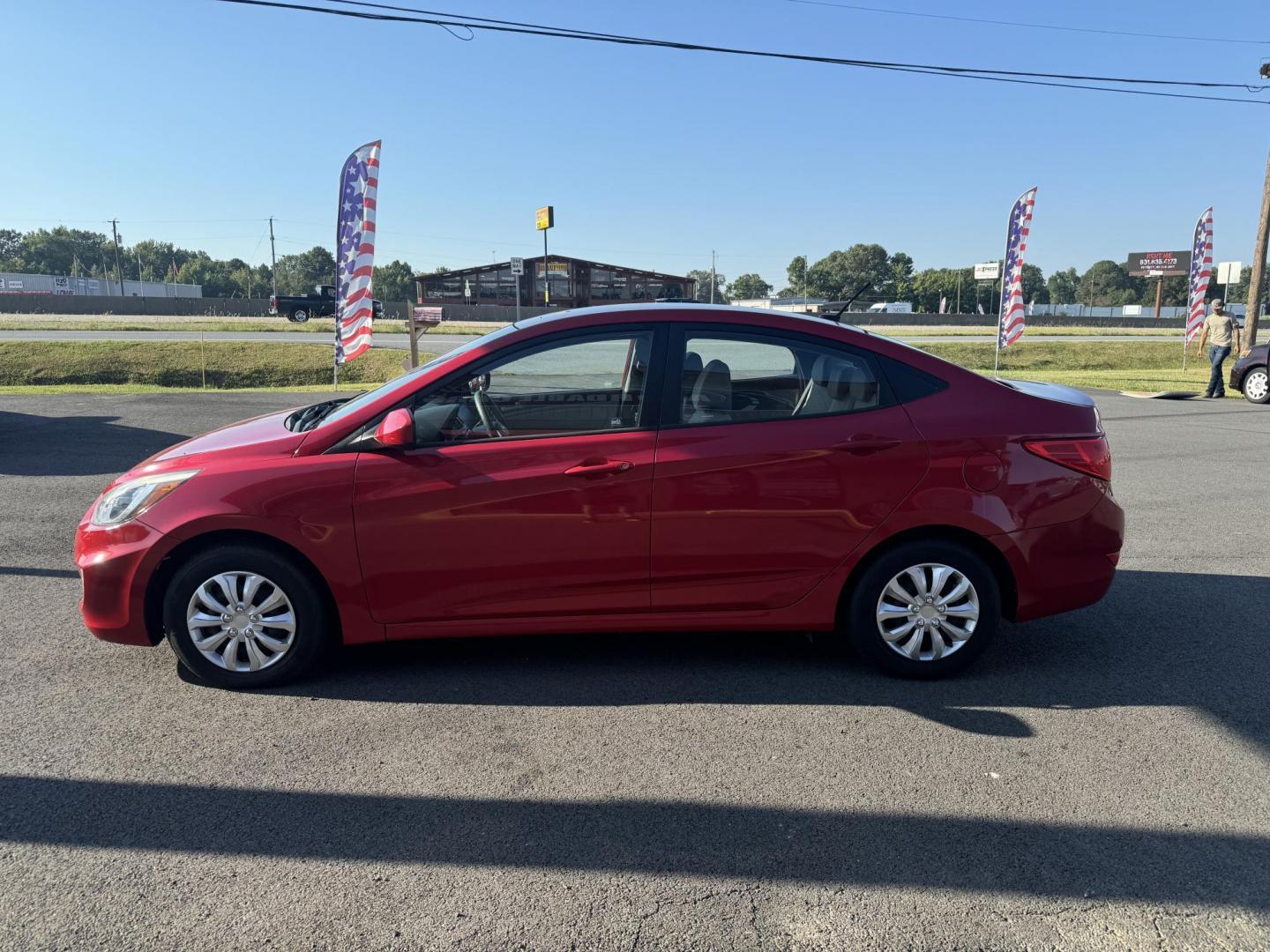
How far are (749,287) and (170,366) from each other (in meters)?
140

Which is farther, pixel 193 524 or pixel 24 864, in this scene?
pixel 193 524

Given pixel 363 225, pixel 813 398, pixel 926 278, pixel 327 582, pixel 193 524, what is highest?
pixel 926 278

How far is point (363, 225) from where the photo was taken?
14.4 meters

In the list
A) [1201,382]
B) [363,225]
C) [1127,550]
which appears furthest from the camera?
[1201,382]

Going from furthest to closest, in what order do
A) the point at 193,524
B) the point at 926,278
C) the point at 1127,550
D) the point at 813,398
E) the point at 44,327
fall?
the point at 926,278 → the point at 44,327 → the point at 1127,550 → the point at 813,398 → the point at 193,524

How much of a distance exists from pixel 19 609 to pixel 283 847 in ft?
10.8

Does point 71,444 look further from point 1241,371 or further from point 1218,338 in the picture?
point 1241,371

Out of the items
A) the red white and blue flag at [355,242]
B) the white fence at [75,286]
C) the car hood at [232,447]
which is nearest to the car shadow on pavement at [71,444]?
the red white and blue flag at [355,242]

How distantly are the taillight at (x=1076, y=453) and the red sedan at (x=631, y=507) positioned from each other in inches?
0.5

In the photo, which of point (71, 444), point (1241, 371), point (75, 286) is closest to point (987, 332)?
point (1241, 371)

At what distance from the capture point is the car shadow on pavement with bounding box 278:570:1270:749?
12.8ft

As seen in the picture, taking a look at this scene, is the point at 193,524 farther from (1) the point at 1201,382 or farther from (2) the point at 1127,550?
(1) the point at 1201,382

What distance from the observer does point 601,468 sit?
382 centimetres

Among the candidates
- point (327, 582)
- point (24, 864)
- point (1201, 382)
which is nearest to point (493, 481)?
point (327, 582)
